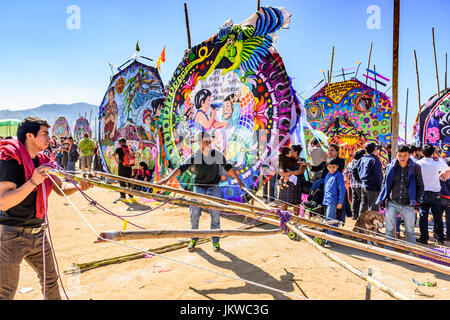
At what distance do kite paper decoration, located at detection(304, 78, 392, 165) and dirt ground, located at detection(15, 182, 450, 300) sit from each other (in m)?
5.90

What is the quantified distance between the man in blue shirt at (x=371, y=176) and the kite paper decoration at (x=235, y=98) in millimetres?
1574

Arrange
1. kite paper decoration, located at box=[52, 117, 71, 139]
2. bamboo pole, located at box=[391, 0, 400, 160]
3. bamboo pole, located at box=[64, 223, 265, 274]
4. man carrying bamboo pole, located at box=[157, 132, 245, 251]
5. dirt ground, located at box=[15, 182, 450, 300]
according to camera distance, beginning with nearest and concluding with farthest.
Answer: dirt ground, located at box=[15, 182, 450, 300] → bamboo pole, located at box=[64, 223, 265, 274] → man carrying bamboo pole, located at box=[157, 132, 245, 251] → bamboo pole, located at box=[391, 0, 400, 160] → kite paper decoration, located at box=[52, 117, 71, 139]

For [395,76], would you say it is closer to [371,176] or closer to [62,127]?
[371,176]

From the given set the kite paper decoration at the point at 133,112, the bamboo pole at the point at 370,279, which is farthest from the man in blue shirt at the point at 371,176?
the kite paper decoration at the point at 133,112

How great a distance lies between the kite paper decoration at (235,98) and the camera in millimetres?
6172

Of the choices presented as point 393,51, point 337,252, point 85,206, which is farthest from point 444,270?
point 85,206

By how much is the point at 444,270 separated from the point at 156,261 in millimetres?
3439

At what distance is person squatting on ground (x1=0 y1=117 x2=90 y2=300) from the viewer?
2154 mm

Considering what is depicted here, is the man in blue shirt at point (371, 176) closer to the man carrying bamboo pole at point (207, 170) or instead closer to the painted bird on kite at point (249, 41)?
the man carrying bamboo pole at point (207, 170)

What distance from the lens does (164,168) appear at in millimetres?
8367

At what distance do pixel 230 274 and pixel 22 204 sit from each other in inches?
102

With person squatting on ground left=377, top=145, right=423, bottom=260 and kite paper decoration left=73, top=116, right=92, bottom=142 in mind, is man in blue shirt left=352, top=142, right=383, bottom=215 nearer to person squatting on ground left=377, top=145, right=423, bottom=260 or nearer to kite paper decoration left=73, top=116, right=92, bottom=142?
person squatting on ground left=377, top=145, right=423, bottom=260

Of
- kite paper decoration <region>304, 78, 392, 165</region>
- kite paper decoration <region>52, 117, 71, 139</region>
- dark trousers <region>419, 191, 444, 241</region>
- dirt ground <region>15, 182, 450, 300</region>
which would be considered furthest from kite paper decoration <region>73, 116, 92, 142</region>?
dark trousers <region>419, 191, 444, 241</region>
